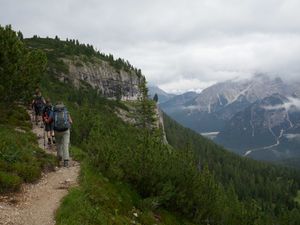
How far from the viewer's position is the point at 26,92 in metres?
31.9

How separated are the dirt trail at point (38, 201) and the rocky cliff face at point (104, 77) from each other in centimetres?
12810

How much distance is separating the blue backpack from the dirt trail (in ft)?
8.24

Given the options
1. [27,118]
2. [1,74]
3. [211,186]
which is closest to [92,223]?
[1,74]

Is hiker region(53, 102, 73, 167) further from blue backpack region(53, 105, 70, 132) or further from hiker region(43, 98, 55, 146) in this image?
hiker region(43, 98, 55, 146)

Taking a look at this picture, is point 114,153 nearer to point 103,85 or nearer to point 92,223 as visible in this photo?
point 92,223

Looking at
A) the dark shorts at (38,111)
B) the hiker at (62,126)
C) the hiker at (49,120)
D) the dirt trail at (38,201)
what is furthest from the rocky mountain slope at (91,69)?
the dirt trail at (38,201)

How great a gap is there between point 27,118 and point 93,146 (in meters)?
15.7

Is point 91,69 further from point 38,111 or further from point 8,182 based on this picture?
point 8,182

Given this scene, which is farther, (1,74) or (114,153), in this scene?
(1,74)

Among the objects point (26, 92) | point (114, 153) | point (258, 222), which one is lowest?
point (258, 222)

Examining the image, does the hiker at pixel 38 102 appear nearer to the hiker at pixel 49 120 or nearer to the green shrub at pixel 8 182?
the hiker at pixel 49 120

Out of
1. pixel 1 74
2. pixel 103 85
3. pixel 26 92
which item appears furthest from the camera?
pixel 103 85

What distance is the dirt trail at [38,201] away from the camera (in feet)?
45.0

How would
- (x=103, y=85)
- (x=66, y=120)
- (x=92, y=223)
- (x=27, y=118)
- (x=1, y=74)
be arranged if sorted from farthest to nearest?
(x=103, y=85) → (x=27, y=118) → (x=1, y=74) → (x=66, y=120) → (x=92, y=223)
